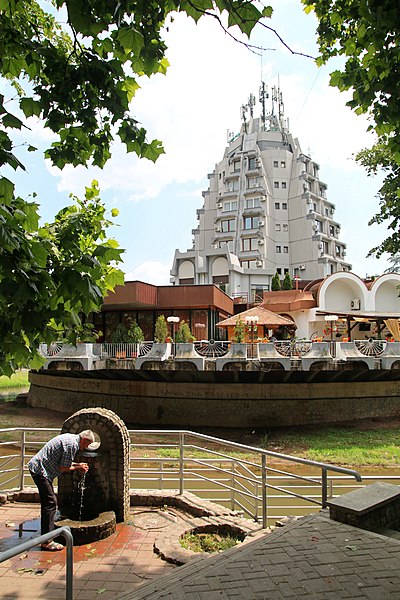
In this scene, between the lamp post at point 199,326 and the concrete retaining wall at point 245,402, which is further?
the lamp post at point 199,326

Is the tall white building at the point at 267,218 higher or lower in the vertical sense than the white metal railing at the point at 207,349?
higher

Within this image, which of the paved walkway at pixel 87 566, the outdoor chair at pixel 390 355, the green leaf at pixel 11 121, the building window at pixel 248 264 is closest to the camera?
the green leaf at pixel 11 121

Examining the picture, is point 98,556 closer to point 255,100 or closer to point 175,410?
point 175,410

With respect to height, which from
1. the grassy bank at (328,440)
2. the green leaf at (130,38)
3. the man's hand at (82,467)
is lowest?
the grassy bank at (328,440)

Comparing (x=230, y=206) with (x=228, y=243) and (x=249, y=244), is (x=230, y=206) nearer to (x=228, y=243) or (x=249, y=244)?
(x=228, y=243)

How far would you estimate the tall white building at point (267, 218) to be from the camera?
56.3 meters

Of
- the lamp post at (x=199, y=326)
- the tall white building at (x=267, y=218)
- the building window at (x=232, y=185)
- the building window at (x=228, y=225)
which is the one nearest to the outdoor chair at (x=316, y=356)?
the lamp post at (x=199, y=326)

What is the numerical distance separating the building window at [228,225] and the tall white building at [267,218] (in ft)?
0.25

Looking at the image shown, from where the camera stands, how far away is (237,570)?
4266 mm

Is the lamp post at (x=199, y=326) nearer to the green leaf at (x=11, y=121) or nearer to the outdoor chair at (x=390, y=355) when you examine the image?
the outdoor chair at (x=390, y=355)

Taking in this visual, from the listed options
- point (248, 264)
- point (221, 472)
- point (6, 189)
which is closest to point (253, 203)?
point (248, 264)

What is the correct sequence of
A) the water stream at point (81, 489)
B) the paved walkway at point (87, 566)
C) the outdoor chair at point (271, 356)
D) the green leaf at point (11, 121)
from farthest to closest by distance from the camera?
the outdoor chair at point (271, 356), the water stream at point (81, 489), the paved walkway at point (87, 566), the green leaf at point (11, 121)

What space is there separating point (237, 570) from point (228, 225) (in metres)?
57.4

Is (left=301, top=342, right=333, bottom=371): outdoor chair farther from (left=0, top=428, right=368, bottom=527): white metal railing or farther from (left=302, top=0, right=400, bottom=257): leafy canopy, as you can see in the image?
(left=302, top=0, right=400, bottom=257): leafy canopy
